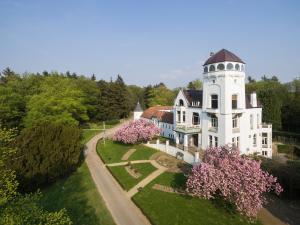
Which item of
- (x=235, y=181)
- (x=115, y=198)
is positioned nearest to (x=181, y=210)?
(x=235, y=181)

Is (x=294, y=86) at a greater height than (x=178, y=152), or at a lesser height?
greater

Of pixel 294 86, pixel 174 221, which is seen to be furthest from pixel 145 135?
pixel 294 86

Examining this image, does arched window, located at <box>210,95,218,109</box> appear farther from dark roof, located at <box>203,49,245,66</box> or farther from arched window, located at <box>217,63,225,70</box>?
dark roof, located at <box>203,49,245,66</box>

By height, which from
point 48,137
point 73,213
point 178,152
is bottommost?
point 73,213

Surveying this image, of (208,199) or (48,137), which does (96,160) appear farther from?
(208,199)

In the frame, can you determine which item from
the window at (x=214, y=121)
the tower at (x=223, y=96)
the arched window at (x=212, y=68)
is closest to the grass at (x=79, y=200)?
the tower at (x=223, y=96)

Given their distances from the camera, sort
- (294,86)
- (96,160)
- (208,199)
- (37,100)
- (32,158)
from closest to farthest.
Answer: (208,199), (32,158), (96,160), (37,100), (294,86)

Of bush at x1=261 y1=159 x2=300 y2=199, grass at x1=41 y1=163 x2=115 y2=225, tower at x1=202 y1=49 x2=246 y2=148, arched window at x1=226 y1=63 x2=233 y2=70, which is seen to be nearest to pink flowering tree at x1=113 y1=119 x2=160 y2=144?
tower at x1=202 y1=49 x2=246 y2=148
